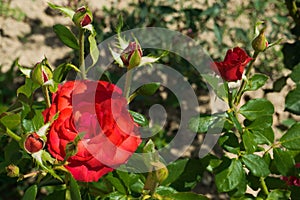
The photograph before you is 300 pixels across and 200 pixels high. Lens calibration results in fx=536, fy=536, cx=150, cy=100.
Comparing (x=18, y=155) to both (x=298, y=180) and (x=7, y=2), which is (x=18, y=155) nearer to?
(x=298, y=180)

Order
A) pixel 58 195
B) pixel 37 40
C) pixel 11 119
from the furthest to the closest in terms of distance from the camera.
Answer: pixel 37 40
pixel 58 195
pixel 11 119

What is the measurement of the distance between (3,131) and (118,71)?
1286 millimetres

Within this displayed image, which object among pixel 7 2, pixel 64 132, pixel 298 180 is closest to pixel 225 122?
pixel 298 180

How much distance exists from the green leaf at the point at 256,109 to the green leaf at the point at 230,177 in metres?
0.09

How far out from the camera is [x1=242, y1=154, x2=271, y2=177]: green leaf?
1016 mm

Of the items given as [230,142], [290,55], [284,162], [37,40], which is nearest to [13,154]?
[230,142]

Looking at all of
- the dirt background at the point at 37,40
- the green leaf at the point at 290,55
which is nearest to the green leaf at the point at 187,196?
the green leaf at the point at 290,55

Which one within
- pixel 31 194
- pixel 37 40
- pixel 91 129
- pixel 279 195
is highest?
pixel 91 129

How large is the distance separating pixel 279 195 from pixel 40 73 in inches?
22.9

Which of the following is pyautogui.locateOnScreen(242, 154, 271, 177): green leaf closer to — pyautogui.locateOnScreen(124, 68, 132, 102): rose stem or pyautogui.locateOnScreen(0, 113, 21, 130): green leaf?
pyautogui.locateOnScreen(124, 68, 132, 102): rose stem

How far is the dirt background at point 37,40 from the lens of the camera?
2.13 meters

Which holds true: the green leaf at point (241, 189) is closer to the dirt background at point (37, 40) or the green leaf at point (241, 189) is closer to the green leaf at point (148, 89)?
the green leaf at point (148, 89)

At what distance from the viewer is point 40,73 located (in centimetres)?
78

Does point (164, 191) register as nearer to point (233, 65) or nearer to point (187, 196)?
point (187, 196)
